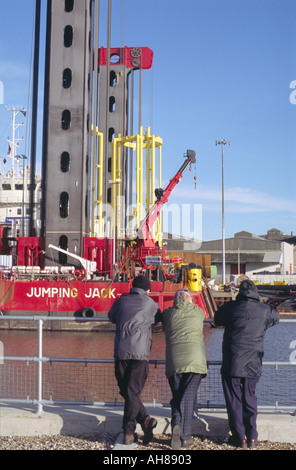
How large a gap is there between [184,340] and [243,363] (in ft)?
2.19

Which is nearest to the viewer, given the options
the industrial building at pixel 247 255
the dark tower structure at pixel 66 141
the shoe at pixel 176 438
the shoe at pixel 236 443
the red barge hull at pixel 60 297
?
the shoe at pixel 176 438

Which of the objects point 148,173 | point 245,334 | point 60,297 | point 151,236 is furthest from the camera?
point 148,173

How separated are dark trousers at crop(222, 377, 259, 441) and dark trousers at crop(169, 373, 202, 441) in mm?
363

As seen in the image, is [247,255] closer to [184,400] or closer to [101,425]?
[101,425]

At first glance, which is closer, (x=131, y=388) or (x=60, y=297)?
(x=131, y=388)

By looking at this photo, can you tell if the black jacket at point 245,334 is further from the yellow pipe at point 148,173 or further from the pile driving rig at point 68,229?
the yellow pipe at point 148,173

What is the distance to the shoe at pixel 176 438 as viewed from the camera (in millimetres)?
5648

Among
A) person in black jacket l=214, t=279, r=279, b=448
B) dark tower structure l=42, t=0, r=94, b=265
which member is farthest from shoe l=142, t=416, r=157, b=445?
dark tower structure l=42, t=0, r=94, b=265

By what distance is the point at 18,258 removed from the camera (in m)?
27.3

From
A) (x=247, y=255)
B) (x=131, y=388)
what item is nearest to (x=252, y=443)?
(x=131, y=388)

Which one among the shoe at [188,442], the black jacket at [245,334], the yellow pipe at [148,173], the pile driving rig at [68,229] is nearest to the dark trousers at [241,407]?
the black jacket at [245,334]

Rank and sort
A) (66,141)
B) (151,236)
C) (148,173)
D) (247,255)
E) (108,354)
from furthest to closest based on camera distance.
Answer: (247,255) → (148,173) → (151,236) → (66,141) → (108,354)

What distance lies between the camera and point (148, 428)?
5.83m
